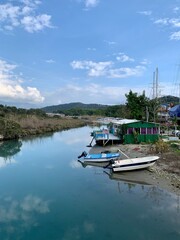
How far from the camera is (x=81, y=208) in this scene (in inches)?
512

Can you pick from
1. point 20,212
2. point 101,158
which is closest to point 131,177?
point 101,158

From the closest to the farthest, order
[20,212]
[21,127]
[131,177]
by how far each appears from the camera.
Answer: [20,212]
[131,177]
[21,127]

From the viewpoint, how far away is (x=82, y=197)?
14.6 meters

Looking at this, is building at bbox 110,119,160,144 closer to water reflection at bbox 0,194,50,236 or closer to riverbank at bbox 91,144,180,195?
A: riverbank at bbox 91,144,180,195

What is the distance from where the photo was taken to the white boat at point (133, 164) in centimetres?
1820

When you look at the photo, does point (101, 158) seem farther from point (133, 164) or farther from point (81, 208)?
point (81, 208)

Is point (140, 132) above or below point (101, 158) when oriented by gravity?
above

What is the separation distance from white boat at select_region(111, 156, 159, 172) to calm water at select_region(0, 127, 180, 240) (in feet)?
3.77

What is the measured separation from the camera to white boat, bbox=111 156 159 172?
18.2 m

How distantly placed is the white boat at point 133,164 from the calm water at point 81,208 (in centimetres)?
115

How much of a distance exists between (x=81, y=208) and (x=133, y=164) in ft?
21.3

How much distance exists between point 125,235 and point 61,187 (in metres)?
7.39

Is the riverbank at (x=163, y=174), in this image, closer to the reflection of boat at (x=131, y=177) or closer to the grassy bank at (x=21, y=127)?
the reflection of boat at (x=131, y=177)

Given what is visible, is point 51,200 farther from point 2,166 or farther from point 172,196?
point 2,166
